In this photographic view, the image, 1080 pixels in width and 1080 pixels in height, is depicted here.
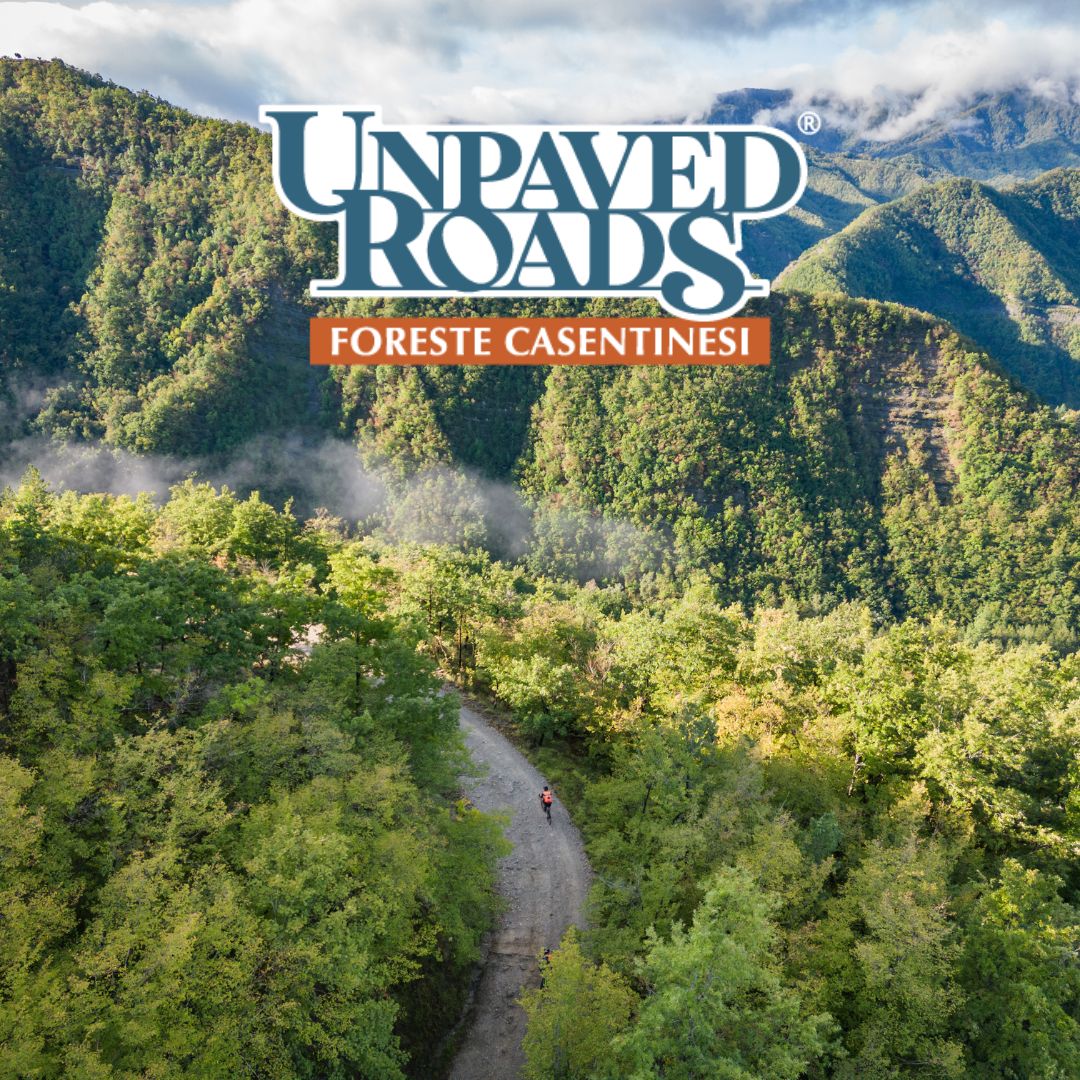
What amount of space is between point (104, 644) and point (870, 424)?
146 m

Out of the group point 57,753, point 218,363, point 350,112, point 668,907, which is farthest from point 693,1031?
point 218,363

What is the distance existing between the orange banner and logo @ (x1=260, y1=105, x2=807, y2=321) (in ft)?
25.3

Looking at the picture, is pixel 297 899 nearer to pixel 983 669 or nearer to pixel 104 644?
pixel 104 644

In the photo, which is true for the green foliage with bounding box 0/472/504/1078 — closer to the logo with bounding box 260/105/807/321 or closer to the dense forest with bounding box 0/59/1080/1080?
the dense forest with bounding box 0/59/1080/1080

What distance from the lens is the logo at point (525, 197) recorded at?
29.5m

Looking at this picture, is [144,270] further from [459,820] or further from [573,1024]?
[573,1024]

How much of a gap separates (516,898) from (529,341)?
29567 millimetres

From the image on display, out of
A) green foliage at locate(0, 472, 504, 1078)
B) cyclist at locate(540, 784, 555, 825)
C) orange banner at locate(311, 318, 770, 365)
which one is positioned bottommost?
cyclist at locate(540, 784, 555, 825)

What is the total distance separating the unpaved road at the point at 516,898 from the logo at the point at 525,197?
21.2m

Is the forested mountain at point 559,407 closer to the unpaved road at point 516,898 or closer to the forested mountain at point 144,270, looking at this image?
the forested mountain at point 144,270

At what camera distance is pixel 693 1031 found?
625 inches

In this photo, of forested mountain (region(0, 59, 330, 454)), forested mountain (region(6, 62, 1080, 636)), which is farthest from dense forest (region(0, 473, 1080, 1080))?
forested mountain (region(0, 59, 330, 454))

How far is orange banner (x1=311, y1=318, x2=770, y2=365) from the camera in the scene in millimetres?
40219

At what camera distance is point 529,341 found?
40719 mm
